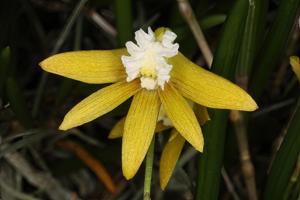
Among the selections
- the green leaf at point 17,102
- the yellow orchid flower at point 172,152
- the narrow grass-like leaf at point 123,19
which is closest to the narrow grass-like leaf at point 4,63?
the green leaf at point 17,102

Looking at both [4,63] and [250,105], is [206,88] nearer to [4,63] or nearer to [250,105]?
[250,105]

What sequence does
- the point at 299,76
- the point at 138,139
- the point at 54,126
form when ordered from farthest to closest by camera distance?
the point at 54,126 < the point at 299,76 < the point at 138,139

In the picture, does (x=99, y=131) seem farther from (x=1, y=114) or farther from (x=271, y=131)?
(x=271, y=131)

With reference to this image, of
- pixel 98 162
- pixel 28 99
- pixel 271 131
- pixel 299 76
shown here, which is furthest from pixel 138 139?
pixel 28 99

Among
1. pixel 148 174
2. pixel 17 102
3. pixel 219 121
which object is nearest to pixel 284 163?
pixel 219 121

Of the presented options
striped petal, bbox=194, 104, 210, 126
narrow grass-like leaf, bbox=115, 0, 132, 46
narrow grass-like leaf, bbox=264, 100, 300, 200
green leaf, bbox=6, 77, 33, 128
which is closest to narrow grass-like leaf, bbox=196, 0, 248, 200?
striped petal, bbox=194, 104, 210, 126

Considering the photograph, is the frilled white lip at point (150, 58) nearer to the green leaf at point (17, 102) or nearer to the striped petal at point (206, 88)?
the striped petal at point (206, 88)
